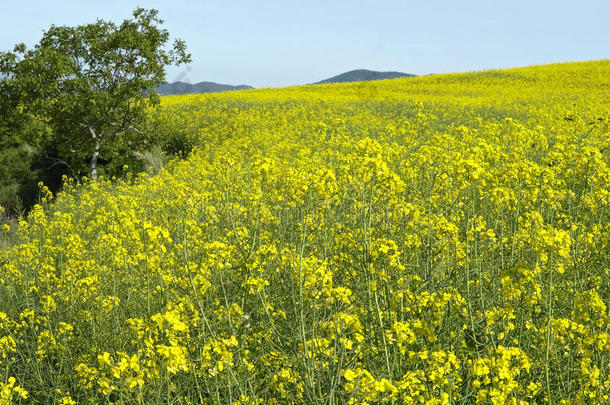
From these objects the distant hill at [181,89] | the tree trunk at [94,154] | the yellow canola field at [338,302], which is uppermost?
the distant hill at [181,89]

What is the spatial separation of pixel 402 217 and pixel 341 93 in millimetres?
24970

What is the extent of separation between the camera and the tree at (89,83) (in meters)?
12.3

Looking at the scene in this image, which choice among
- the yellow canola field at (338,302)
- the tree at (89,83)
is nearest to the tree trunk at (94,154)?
the tree at (89,83)

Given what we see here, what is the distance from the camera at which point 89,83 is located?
12.5 metres

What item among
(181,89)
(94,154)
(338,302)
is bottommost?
(338,302)

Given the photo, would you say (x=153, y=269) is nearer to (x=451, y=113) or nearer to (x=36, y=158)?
(x=36, y=158)

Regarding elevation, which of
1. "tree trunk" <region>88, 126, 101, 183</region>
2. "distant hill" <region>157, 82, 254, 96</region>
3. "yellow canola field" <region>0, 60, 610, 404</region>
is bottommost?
"yellow canola field" <region>0, 60, 610, 404</region>

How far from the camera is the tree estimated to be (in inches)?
483

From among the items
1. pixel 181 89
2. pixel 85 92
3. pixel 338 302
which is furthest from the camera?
pixel 181 89

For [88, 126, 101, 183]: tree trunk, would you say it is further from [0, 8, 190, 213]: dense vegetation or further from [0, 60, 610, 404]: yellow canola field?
[0, 60, 610, 404]: yellow canola field

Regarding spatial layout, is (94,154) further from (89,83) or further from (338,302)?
(338,302)

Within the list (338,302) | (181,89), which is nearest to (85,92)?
(181,89)

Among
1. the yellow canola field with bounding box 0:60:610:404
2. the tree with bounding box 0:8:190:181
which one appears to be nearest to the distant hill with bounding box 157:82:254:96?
the tree with bounding box 0:8:190:181

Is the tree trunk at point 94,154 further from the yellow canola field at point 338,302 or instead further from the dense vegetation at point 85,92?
the yellow canola field at point 338,302
